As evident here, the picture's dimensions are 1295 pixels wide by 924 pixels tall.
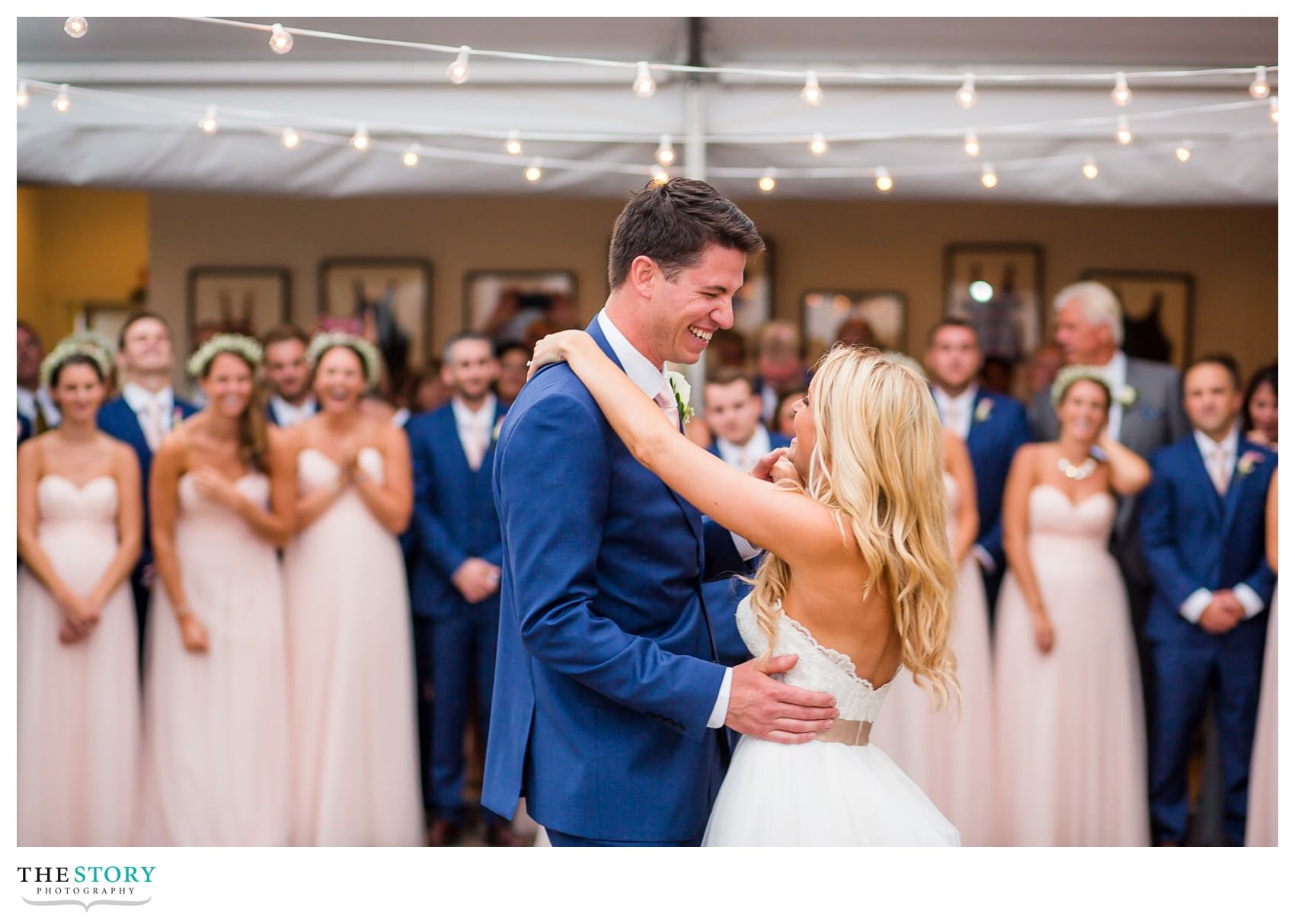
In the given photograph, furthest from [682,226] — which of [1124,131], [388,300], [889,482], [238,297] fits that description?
[238,297]

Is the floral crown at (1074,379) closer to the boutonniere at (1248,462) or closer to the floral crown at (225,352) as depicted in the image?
the boutonniere at (1248,462)


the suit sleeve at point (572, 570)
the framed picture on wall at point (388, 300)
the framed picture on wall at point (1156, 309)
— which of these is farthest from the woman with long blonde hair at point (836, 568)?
the framed picture on wall at point (1156, 309)

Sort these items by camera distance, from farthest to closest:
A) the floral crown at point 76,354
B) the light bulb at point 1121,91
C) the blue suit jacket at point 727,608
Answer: the floral crown at point 76,354, the light bulb at point 1121,91, the blue suit jacket at point 727,608

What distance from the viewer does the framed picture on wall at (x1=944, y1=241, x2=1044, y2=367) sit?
755cm

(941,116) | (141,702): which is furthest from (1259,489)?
(141,702)

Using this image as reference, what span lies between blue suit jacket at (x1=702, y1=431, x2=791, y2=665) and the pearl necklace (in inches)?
65.3

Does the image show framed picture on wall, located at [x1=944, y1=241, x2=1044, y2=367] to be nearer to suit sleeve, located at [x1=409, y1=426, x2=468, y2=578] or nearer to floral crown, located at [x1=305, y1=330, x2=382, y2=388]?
suit sleeve, located at [x1=409, y1=426, x2=468, y2=578]

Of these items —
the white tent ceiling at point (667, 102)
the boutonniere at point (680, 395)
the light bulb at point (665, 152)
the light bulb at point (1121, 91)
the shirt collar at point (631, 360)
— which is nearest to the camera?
the shirt collar at point (631, 360)

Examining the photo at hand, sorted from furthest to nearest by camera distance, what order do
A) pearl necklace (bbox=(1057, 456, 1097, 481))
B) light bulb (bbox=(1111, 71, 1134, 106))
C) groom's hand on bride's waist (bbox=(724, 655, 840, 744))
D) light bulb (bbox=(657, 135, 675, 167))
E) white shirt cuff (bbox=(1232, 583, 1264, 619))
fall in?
pearl necklace (bbox=(1057, 456, 1097, 481)), white shirt cuff (bbox=(1232, 583, 1264, 619)), light bulb (bbox=(657, 135, 675, 167)), light bulb (bbox=(1111, 71, 1134, 106)), groom's hand on bride's waist (bbox=(724, 655, 840, 744))

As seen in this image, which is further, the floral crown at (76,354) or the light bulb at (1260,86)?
the floral crown at (76,354)

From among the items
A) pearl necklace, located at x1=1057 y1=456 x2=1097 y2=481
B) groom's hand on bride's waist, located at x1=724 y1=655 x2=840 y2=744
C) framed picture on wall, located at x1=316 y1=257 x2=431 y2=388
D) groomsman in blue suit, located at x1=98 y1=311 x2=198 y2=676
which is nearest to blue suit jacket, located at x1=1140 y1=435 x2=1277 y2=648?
pearl necklace, located at x1=1057 y1=456 x2=1097 y2=481

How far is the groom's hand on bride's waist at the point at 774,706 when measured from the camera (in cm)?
240

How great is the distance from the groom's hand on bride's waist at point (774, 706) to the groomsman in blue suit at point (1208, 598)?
2692 mm

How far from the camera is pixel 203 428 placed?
4.64m
